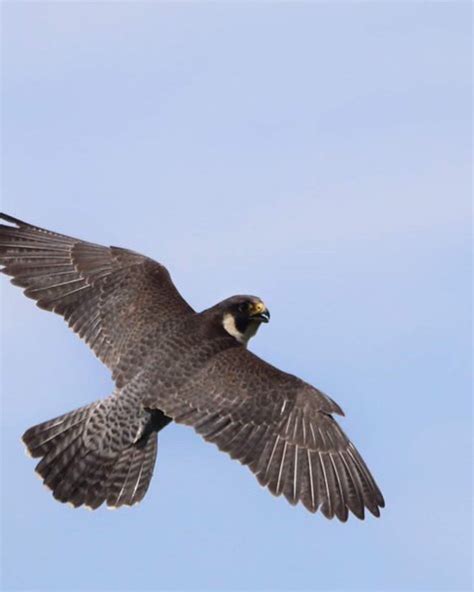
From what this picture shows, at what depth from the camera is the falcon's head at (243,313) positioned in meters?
15.6

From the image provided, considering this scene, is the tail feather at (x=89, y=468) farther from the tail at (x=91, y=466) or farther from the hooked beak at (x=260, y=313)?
the hooked beak at (x=260, y=313)

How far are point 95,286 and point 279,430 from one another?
248 centimetres

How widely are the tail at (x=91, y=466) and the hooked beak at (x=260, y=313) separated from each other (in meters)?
1.27

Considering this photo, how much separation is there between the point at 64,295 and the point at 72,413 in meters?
1.25

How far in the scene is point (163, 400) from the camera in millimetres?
14680

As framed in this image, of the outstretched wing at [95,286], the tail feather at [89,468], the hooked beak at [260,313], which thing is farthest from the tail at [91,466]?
the hooked beak at [260,313]

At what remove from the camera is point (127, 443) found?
1510 centimetres

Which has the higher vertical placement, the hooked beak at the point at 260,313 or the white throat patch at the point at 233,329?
the hooked beak at the point at 260,313

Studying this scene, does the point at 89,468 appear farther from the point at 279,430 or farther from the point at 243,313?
the point at 243,313

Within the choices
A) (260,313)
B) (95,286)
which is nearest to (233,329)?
(260,313)

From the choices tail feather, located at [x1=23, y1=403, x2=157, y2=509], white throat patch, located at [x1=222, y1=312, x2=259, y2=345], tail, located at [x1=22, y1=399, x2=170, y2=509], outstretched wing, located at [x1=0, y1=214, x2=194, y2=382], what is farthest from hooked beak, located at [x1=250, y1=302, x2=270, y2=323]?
tail feather, located at [x1=23, y1=403, x2=157, y2=509]

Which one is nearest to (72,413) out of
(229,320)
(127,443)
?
(127,443)

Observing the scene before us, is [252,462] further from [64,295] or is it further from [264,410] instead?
[64,295]

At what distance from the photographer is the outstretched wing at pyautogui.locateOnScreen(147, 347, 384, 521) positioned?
14.5 m
